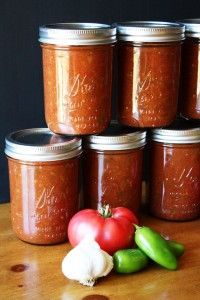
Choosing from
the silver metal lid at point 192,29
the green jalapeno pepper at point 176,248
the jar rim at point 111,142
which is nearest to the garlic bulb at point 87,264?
the green jalapeno pepper at point 176,248

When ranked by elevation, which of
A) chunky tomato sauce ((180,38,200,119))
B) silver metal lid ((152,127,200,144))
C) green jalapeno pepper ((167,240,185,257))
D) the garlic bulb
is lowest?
green jalapeno pepper ((167,240,185,257))

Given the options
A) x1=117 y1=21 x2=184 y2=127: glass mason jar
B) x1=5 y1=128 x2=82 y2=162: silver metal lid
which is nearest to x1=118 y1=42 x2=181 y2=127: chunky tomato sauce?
x1=117 y1=21 x2=184 y2=127: glass mason jar

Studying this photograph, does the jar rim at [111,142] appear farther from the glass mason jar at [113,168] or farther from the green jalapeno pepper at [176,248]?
the green jalapeno pepper at [176,248]

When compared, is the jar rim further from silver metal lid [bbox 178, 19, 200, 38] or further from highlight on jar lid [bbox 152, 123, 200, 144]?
silver metal lid [bbox 178, 19, 200, 38]

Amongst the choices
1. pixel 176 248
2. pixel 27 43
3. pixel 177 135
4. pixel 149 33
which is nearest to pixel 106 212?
pixel 176 248

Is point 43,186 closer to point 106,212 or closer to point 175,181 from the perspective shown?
point 106,212

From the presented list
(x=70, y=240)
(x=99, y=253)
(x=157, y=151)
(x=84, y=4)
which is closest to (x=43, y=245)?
(x=70, y=240)
